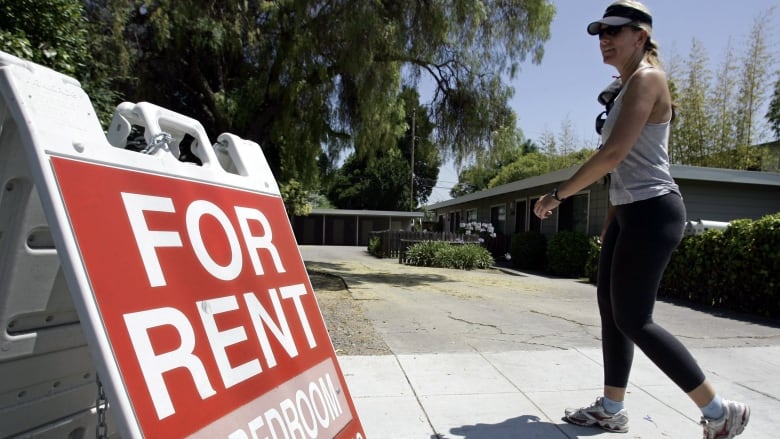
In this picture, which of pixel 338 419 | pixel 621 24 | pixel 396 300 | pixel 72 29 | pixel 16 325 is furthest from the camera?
pixel 396 300

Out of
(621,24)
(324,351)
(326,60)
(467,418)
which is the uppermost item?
(326,60)

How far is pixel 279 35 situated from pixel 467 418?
8.73 meters

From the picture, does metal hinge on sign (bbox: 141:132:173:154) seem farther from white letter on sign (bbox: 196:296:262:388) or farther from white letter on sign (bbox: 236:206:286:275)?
white letter on sign (bbox: 196:296:262:388)

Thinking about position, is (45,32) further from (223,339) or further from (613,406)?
(613,406)

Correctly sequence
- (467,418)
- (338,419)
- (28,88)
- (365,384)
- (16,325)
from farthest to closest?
(365,384) < (467,418) < (338,419) < (16,325) < (28,88)

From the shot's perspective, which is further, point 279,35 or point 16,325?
point 279,35

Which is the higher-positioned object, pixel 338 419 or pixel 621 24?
pixel 621 24

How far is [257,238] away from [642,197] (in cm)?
164

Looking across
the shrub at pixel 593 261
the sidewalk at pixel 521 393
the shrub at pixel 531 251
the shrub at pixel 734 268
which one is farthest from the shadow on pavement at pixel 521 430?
the shrub at pixel 531 251

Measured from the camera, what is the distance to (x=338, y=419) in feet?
5.54

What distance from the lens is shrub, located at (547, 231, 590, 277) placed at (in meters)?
12.2

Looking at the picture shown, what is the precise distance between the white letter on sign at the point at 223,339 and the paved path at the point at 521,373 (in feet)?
4.25

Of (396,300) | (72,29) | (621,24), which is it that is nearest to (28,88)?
(621,24)

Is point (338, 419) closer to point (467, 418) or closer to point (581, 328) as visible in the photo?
point (467, 418)
